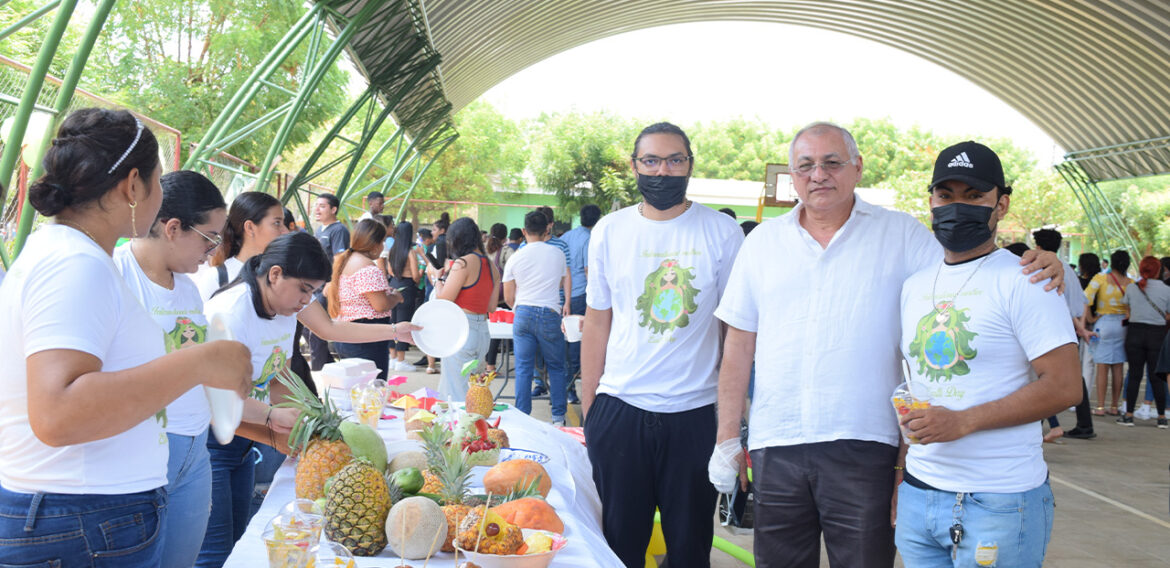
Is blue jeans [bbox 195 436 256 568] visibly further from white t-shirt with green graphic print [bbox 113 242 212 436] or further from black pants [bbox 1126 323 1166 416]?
black pants [bbox 1126 323 1166 416]

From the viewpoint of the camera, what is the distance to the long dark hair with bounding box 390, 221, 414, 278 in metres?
10.6

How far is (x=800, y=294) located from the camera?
305 centimetres

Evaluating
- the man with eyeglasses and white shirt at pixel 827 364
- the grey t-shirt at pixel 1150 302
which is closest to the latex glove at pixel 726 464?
the man with eyeglasses and white shirt at pixel 827 364

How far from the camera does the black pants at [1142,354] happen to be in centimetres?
1062

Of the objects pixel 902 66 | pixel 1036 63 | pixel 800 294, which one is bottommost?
pixel 800 294

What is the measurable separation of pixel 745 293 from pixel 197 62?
3116 centimetres

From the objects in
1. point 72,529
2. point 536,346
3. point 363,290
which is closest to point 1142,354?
point 536,346

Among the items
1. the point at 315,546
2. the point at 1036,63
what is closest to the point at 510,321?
the point at 315,546

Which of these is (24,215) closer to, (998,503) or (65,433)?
(65,433)

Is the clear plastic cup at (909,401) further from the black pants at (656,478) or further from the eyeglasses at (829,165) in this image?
the black pants at (656,478)

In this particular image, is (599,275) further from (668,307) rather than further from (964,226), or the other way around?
(964,226)

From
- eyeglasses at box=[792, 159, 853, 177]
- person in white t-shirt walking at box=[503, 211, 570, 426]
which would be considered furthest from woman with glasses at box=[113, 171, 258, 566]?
person in white t-shirt walking at box=[503, 211, 570, 426]

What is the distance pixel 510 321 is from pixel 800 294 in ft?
21.7

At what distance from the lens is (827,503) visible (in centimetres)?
295
